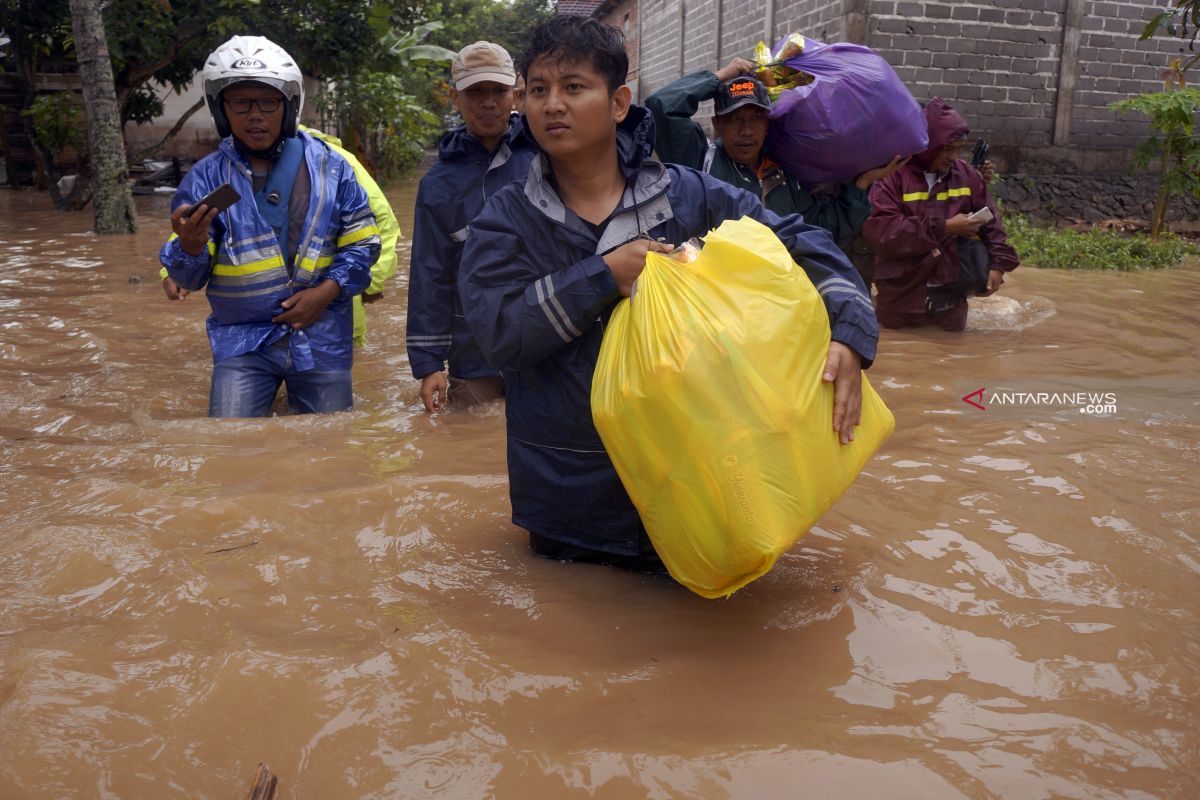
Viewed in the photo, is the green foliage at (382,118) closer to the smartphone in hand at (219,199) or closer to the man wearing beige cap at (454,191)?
the man wearing beige cap at (454,191)

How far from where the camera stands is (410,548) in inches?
113

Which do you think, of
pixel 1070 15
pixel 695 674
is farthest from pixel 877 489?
pixel 1070 15

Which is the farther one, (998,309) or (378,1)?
(378,1)

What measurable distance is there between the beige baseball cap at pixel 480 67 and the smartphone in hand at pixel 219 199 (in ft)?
3.50

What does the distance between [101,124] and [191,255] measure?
24.1 ft

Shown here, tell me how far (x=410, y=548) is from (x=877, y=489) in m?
1.51

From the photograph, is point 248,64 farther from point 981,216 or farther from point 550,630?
point 981,216

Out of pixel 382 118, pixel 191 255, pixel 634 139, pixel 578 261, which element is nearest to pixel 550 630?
pixel 578 261

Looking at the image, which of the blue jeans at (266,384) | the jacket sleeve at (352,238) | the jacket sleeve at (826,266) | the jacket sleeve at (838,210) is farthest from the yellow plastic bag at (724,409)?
the jacket sleeve at (838,210)

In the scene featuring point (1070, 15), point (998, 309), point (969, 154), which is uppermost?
point (1070, 15)

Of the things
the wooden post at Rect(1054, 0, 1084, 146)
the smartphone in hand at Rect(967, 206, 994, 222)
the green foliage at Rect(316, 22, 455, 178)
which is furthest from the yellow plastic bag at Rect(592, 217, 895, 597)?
the green foliage at Rect(316, 22, 455, 178)

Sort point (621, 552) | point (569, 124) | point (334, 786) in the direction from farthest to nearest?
point (621, 552) < point (569, 124) < point (334, 786)

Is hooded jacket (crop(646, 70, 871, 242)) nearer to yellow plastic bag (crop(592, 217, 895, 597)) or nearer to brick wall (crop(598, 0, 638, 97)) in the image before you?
yellow plastic bag (crop(592, 217, 895, 597))

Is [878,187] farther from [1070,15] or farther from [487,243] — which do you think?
[1070,15]
